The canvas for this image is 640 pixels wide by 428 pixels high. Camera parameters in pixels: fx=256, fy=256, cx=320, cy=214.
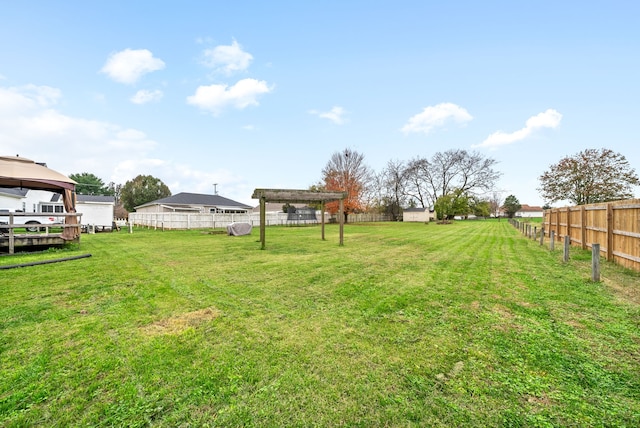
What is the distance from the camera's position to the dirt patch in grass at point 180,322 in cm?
295

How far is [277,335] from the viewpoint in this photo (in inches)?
112

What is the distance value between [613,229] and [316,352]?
936 cm

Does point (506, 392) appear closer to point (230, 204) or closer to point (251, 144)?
point (251, 144)

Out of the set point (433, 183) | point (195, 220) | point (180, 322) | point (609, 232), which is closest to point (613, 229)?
point (609, 232)

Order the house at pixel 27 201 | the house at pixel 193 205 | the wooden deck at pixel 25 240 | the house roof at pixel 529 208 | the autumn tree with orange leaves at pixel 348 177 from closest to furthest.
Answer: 1. the wooden deck at pixel 25 240
2. the house at pixel 27 201
3. the house at pixel 193 205
4. the autumn tree with orange leaves at pixel 348 177
5. the house roof at pixel 529 208

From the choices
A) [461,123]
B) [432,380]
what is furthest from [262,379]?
[461,123]

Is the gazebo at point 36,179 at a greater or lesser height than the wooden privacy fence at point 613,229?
greater

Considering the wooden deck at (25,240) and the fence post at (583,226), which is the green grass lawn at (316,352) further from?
the fence post at (583,226)

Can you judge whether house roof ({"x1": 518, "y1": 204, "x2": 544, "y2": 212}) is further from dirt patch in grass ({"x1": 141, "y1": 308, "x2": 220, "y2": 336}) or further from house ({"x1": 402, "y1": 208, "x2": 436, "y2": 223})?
dirt patch in grass ({"x1": 141, "y1": 308, "x2": 220, "y2": 336})

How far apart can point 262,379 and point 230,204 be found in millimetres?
32819

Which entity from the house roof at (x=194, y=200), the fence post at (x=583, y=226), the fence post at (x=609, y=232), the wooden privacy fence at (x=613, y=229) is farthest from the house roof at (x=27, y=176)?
the house roof at (x=194, y=200)

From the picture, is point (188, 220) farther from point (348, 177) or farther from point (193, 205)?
point (348, 177)

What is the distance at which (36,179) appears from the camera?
323 inches

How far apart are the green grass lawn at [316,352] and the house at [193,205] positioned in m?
24.4
